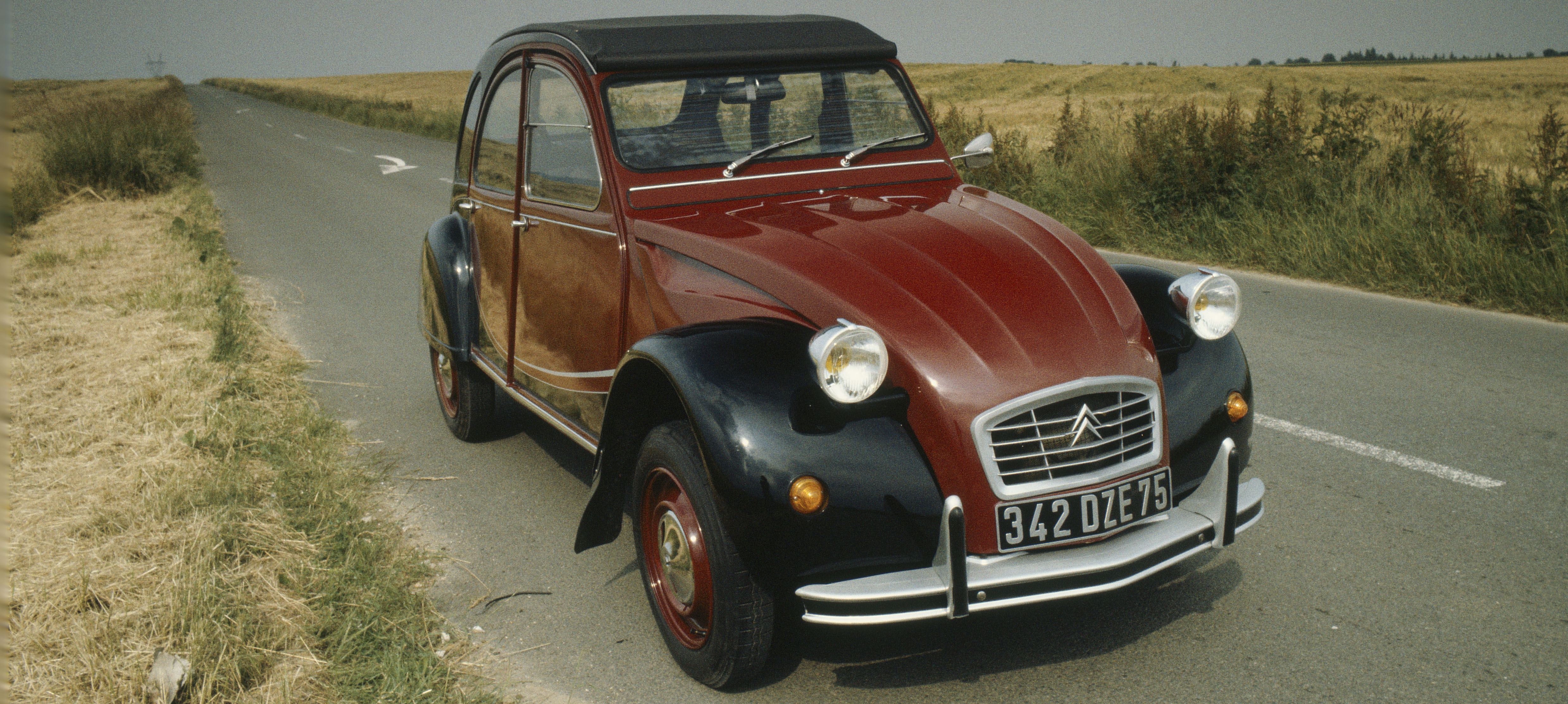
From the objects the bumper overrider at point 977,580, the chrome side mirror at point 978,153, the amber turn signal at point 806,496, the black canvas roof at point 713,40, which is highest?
the black canvas roof at point 713,40

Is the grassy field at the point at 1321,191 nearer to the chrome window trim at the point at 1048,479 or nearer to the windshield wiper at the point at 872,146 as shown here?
the windshield wiper at the point at 872,146

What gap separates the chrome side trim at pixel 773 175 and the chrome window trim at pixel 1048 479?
156cm

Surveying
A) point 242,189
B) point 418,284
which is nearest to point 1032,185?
point 418,284

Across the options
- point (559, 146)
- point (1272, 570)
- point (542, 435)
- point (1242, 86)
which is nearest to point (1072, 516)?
point (1272, 570)

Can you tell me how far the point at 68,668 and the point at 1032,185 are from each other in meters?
10.7

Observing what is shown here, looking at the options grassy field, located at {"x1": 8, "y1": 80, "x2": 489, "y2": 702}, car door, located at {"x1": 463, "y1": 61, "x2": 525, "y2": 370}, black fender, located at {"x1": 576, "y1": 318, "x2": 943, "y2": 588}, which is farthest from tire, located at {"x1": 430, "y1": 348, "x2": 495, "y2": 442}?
black fender, located at {"x1": 576, "y1": 318, "x2": 943, "y2": 588}

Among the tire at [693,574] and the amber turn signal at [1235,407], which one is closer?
the tire at [693,574]

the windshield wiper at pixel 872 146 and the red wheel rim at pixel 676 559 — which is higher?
the windshield wiper at pixel 872 146

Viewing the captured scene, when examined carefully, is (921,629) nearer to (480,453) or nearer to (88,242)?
(480,453)

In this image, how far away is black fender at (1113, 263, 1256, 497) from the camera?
10.3 ft

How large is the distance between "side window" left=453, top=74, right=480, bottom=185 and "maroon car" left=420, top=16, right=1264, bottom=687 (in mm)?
650

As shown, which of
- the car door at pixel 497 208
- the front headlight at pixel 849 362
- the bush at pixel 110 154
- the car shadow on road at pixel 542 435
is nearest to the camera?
the front headlight at pixel 849 362

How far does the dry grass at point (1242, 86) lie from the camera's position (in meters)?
29.2

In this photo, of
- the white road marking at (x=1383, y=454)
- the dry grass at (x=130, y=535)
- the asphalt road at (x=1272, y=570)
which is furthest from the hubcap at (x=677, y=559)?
the white road marking at (x=1383, y=454)
